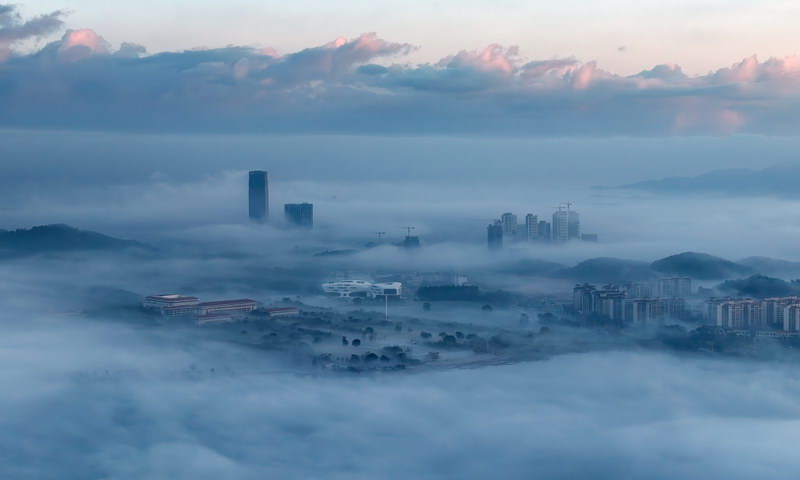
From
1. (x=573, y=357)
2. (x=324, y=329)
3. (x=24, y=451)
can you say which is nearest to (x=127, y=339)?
(x=324, y=329)

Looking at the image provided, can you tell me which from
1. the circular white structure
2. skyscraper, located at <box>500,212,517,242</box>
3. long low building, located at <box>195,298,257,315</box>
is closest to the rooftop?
long low building, located at <box>195,298,257,315</box>

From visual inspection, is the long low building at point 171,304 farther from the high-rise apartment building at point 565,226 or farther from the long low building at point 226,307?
the high-rise apartment building at point 565,226

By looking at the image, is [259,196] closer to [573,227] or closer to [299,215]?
[299,215]

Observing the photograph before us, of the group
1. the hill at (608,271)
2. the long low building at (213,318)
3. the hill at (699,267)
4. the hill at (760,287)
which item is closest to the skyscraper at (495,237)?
the hill at (608,271)

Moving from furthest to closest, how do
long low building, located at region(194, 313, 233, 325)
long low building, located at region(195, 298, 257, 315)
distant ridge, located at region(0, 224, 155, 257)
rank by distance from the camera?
distant ridge, located at region(0, 224, 155, 257) < long low building, located at region(195, 298, 257, 315) < long low building, located at region(194, 313, 233, 325)

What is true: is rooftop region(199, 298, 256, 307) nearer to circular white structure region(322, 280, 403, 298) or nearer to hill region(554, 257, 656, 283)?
circular white structure region(322, 280, 403, 298)

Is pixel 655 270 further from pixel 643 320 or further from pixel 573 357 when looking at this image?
pixel 573 357
